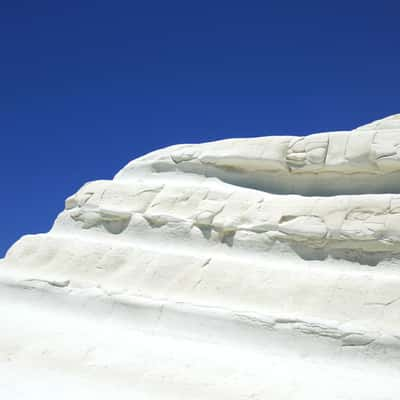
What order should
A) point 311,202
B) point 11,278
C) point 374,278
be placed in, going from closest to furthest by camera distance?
point 374,278, point 311,202, point 11,278

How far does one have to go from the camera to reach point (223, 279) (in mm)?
10523

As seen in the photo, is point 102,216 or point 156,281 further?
point 102,216

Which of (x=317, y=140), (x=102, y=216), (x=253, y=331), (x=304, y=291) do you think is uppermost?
(x=317, y=140)

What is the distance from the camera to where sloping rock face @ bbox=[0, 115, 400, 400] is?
8773 millimetres

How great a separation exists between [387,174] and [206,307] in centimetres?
431

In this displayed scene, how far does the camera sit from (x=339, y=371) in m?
8.52

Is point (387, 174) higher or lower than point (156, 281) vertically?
higher

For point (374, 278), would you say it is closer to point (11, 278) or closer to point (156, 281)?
point (156, 281)

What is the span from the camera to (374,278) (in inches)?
372

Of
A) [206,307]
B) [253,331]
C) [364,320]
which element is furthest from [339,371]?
[206,307]

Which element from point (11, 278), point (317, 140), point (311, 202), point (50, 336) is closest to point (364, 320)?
point (311, 202)

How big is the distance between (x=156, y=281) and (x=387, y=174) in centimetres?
500

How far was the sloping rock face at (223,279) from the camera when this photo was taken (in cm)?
877

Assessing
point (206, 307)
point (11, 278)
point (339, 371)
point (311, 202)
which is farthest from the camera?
point (11, 278)
